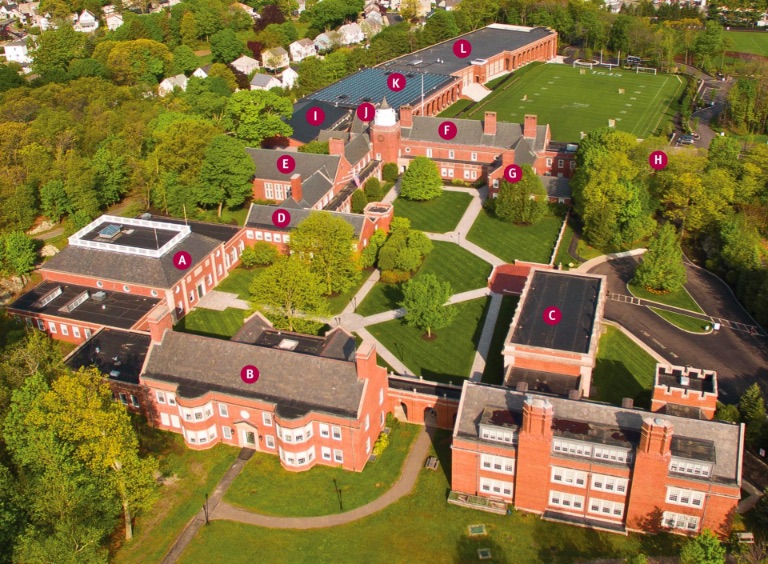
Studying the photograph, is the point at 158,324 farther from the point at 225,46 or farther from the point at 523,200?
the point at 225,46

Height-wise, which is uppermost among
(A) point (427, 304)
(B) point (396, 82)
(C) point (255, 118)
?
(C) point (255, 118)

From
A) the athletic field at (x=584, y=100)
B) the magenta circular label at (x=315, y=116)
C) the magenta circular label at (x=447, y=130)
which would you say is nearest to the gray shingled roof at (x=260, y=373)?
the magenta circular label at (x=447, y=130)

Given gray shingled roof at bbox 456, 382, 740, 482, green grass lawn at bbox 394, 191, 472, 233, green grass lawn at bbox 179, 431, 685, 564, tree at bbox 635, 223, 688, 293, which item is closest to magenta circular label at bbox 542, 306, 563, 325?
gray shingled roof at bbox 456, 382, 740, 482

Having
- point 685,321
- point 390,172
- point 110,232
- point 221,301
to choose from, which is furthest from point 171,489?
point 390,172

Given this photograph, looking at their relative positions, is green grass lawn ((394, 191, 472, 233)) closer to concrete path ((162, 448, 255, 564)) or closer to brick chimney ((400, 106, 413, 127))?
brick chimney ((400, 106, 413, 127))

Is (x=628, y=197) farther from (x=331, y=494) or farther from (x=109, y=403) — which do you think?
(x=109, y=403)
